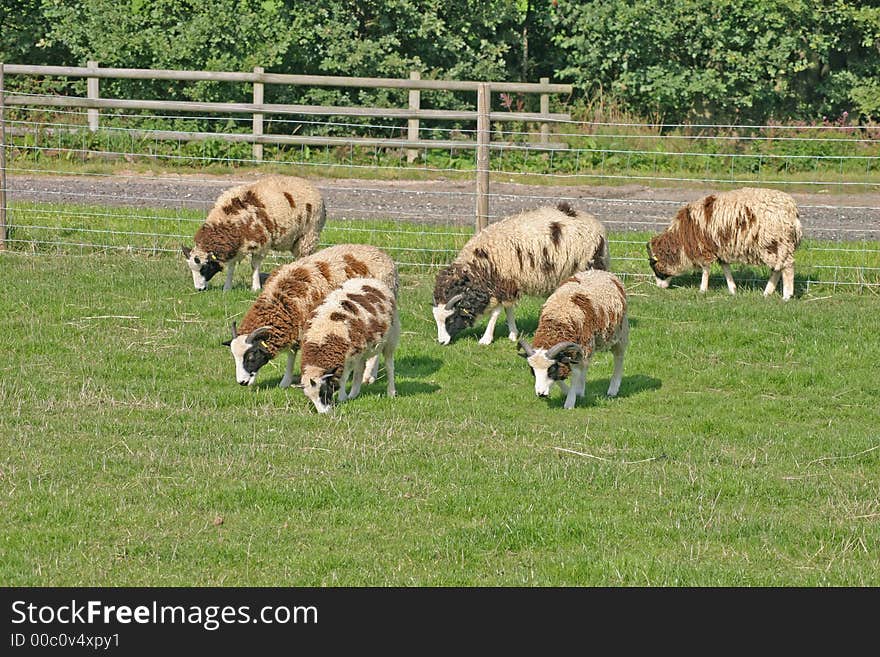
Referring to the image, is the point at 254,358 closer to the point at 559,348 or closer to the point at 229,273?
the point at 559,348

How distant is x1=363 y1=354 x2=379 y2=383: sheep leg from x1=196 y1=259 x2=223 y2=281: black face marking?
407 cm

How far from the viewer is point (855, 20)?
2706 centimetres

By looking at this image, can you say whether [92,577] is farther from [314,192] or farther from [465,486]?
[314,192]

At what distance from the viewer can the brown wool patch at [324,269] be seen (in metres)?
12.4

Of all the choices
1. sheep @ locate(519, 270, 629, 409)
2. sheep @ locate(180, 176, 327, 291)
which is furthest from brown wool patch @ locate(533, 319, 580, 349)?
sheep @ locate(180, 176, 327, 291)

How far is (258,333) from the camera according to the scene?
38.6ft

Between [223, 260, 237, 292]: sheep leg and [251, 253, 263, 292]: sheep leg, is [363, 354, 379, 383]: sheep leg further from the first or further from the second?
[223, 260, 237, 292]: sheep leg

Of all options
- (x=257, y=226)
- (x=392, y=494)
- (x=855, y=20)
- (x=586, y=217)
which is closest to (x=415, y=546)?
(x=392, y=494)

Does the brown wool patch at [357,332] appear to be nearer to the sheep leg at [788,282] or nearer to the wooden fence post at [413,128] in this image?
the sheep leg at [788,282]

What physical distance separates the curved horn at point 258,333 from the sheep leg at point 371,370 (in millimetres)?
1025

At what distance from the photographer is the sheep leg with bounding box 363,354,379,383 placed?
12.3m

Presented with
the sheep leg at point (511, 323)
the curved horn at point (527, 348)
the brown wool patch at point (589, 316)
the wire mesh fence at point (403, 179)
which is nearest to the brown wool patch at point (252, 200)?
the wire mesh fence at point (403, 179)

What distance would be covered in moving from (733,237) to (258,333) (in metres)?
6.93

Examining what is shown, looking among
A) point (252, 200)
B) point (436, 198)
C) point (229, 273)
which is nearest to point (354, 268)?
point (252, 200)
